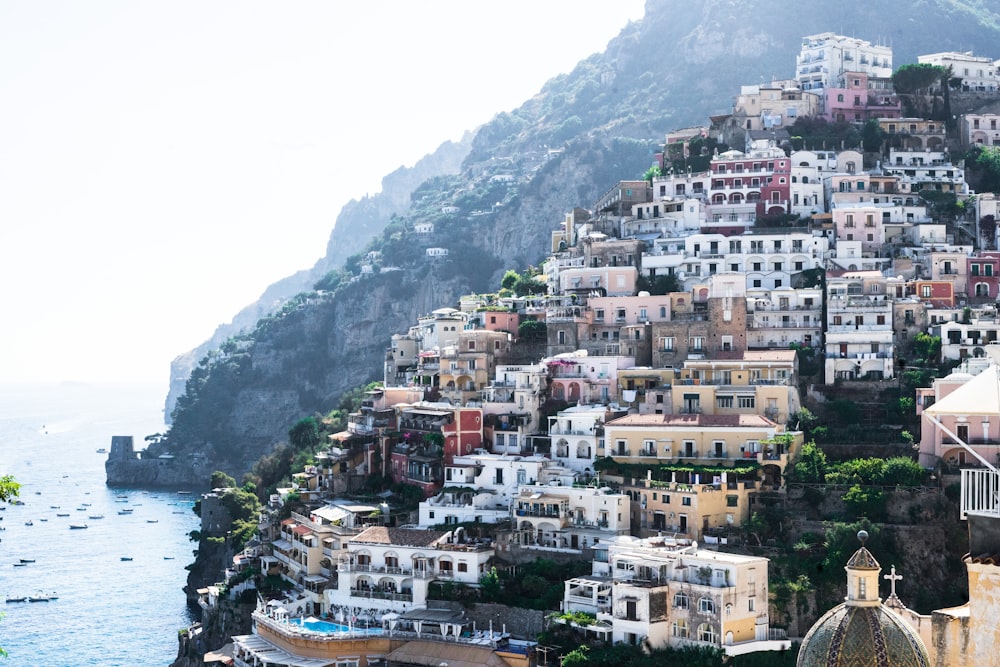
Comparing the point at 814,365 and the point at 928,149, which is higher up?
the point at 928,149

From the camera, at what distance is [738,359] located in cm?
5919

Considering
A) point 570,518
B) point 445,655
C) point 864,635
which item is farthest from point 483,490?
point 864,635

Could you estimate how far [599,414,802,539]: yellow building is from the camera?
168ft

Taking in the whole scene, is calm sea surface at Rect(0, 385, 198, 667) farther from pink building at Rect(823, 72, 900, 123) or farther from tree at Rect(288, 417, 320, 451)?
pink building at Rect(823, 72, 900, 123)

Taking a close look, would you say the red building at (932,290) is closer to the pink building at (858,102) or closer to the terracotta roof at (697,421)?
the terracotta roof at (697,421)

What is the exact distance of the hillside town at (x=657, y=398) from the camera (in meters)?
48.9

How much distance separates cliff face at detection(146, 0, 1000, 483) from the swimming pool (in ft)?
291

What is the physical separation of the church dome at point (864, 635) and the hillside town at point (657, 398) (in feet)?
80.6

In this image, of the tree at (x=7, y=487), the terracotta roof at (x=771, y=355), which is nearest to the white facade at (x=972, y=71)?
the terracotta roof at (x=771, y=355)

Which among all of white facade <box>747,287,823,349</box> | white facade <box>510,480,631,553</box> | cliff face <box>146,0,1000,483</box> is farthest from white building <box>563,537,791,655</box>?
cliff face <box>146,0,1000,483</box>

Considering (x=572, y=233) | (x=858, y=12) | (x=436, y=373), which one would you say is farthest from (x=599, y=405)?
(x=858, y=12)

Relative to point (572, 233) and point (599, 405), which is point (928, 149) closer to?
point (572, 233)

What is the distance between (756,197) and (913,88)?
19781mm

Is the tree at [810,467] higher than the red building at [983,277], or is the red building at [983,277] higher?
the red building at [983,277]
